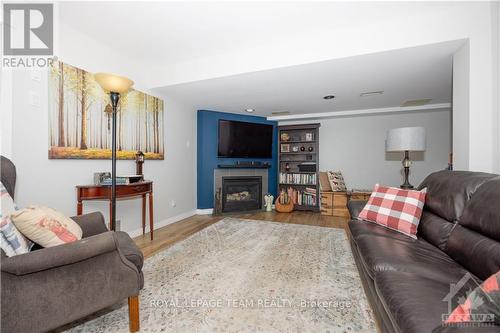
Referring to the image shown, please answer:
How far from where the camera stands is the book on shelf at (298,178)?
4.62 meters

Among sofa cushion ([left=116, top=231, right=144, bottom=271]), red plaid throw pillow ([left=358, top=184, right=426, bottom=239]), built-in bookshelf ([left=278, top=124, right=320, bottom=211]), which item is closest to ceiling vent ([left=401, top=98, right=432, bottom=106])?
built-in bookshelf ([left=278, top=124, right=320, bottom=211])

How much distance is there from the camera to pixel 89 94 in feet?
7.40

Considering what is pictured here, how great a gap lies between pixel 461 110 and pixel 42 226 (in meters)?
3.25

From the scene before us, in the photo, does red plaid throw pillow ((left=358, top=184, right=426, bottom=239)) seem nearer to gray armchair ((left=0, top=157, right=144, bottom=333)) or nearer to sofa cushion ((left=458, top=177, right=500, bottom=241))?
sofa cushion ((left=458, top=177, right=500, bottom=241))

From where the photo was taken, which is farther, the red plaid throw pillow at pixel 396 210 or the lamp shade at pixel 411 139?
the lamp shade at pixel 411 139

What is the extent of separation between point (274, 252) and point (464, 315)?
68.1 inches

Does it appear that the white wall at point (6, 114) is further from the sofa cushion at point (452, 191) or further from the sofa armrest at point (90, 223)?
the sofa cushion at point (452, 191)

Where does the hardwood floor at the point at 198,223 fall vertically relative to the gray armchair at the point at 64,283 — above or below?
below

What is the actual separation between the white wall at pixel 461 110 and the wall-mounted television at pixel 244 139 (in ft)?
10.3

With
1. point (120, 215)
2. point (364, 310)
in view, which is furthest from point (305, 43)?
point (120, 215)

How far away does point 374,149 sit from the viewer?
14.7 ft

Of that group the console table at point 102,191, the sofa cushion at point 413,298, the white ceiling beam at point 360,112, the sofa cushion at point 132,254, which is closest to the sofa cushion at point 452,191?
the sofa cushion at point 413,298

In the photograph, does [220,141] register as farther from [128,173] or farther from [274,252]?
[274,252]

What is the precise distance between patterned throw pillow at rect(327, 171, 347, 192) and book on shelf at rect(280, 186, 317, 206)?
1.33ft
